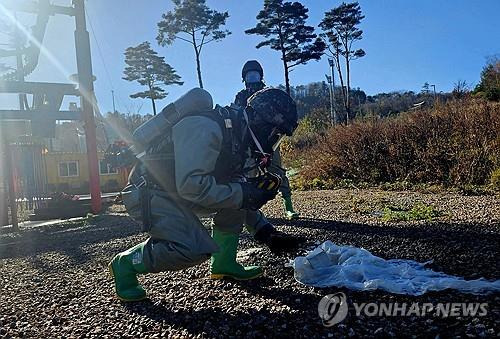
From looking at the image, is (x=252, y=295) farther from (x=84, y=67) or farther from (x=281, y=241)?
(x=84, y=67)

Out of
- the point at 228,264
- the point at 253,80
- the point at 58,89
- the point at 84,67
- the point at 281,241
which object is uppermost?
the point at 84,67

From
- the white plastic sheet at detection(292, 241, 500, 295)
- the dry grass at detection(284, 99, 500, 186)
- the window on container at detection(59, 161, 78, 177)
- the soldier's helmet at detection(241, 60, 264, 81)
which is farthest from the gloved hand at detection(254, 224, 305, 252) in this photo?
the window on container at detection(59, 161, 78, 177)

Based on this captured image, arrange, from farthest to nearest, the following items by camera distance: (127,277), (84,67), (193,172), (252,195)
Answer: (84,67)
(127,277)
(252,195)
(193,172)

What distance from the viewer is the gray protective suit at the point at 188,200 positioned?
8.19ft

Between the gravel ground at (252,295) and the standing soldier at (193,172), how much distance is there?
28cm

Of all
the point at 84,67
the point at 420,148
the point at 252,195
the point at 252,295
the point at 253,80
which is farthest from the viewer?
the point at 84,67

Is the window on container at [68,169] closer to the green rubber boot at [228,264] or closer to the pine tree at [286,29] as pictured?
the pine tree at [286,29]

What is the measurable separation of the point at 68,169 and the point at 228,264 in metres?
23.6

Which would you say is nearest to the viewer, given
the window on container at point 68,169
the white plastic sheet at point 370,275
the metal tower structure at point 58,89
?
the white plastic sheet at point 370,275

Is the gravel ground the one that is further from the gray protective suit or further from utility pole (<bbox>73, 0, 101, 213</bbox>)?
utility pole (<bbox>73, 0, 101, 213</bbox>)

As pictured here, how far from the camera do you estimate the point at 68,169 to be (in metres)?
24.9

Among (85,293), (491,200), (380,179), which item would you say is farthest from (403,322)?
(380,179)
